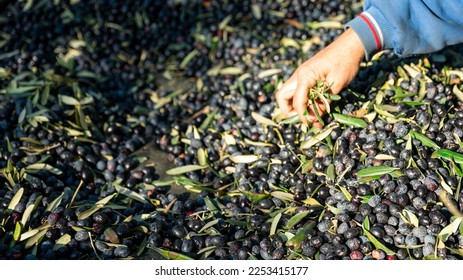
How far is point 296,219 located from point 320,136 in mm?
511

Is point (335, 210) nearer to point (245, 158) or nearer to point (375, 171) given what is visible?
point (375, 171)

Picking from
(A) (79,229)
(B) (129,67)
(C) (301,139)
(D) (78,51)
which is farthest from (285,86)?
(D) (78,51)

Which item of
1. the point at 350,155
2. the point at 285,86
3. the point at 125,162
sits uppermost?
the point at 285,86

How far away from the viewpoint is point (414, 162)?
262cm

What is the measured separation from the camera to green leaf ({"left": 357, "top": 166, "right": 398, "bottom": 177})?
263 cm

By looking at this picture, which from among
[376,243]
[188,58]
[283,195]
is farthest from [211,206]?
[188,58]

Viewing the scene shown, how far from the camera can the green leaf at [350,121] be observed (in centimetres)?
287

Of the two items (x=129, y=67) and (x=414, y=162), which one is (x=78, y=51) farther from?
(x=414, y=162)

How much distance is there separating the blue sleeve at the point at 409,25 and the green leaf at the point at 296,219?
840 millimetres

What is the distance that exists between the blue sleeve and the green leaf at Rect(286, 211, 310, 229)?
2.76 feet

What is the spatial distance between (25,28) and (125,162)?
1.71 m

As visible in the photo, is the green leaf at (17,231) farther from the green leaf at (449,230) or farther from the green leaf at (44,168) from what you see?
the green leaf at (449,230)

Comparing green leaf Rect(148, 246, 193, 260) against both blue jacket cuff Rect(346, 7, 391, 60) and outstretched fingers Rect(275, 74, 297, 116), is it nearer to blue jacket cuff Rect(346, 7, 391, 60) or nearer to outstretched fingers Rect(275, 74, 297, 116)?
outstretched fingers Rect(275, 74, 297, 116)

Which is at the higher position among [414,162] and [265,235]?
[414,162]
